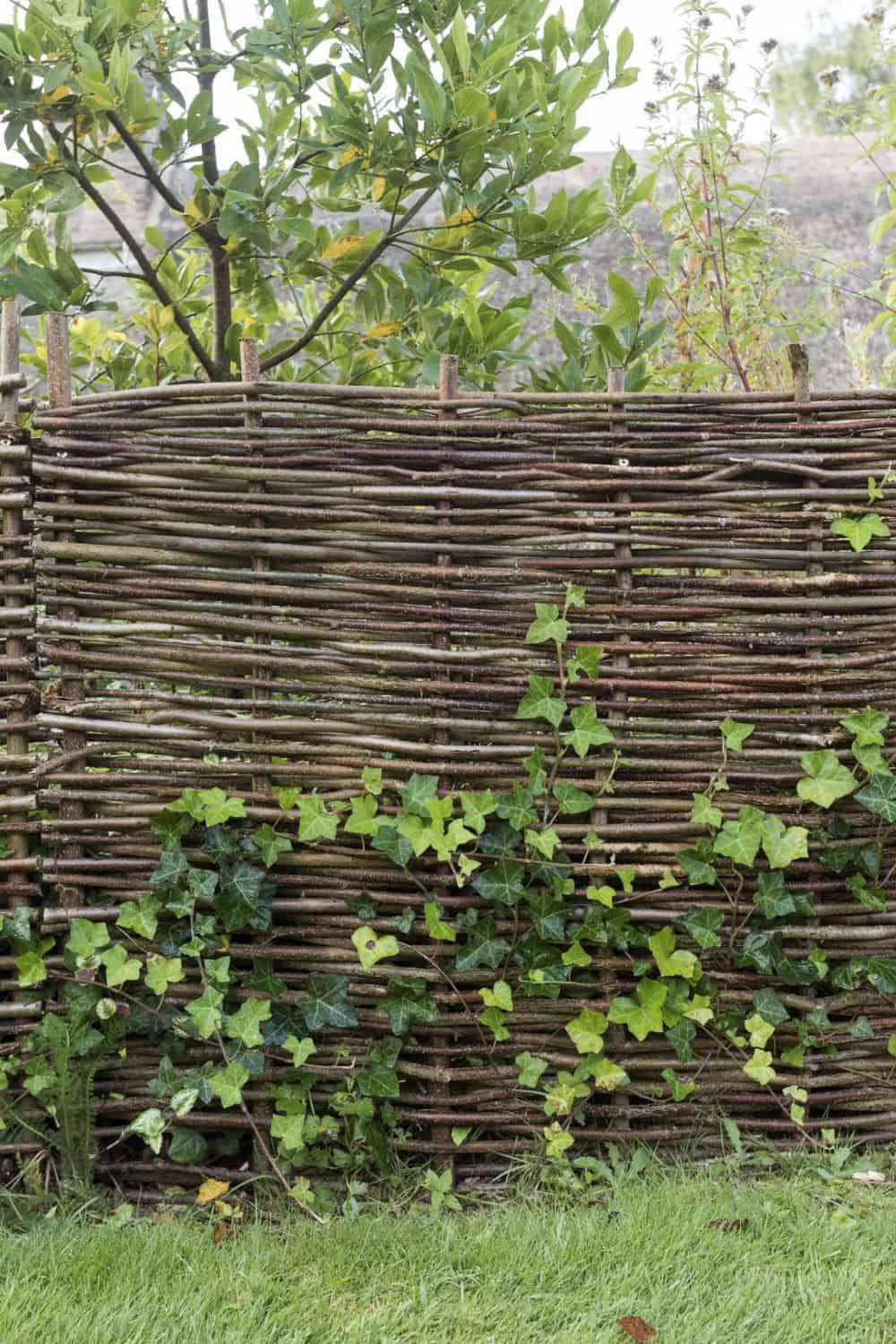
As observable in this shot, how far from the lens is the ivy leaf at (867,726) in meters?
2.34

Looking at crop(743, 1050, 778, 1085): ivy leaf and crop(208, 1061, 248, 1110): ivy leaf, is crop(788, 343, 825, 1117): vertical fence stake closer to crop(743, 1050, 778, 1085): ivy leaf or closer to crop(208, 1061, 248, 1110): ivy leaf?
crop(743, 1050, 778, 1085): ivy leaf

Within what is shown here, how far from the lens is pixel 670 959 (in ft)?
7.65

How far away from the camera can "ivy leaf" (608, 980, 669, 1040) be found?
232 cm

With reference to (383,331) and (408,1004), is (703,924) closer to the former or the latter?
(408,1004)

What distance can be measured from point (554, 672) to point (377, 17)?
1.46 metres

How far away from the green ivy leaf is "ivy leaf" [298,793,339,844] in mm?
1168

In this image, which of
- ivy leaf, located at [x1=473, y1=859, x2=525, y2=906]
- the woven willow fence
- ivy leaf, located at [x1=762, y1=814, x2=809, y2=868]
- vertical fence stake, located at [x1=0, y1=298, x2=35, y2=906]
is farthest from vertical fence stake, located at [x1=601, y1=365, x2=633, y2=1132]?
vertical fence stake, located at [x1=0, y1=298, x2=35, y2=906]

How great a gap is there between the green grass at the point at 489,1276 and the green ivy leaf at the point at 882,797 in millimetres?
800

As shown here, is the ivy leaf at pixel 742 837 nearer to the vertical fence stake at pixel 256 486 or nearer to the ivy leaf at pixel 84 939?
the vertical fence stake at pixel 256 486

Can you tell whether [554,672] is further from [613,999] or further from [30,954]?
[30,954]

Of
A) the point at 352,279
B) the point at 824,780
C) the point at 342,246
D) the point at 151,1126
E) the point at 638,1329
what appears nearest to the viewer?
the point at 638,1329

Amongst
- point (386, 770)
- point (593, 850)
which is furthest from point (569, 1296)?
point (386, 770)

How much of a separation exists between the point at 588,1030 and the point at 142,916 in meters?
1.01

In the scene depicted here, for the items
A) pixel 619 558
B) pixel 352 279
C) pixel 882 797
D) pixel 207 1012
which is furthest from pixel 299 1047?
pixel 352 279
